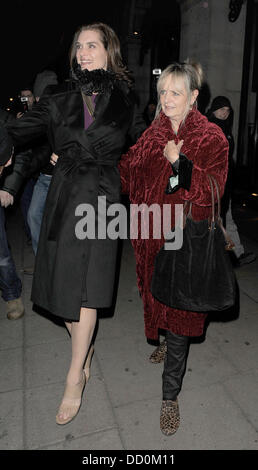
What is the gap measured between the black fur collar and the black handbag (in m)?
0.89

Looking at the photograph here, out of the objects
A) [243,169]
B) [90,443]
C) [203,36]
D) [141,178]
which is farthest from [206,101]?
[90,443]

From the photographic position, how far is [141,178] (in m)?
2.44

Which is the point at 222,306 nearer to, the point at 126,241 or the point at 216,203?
the point at 216,203

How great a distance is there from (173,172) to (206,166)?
184 millimetres

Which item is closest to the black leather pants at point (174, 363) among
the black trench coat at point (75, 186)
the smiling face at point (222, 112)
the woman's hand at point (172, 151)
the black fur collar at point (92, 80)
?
the black trench coat at point (75, 186)

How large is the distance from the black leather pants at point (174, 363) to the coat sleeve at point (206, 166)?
0.91 meters

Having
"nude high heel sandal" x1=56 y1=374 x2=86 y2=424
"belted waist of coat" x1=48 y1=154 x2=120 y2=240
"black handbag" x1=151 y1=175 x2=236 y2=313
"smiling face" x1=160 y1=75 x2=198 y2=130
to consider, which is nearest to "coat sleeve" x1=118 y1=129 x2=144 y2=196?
"belted waist of coat" x1=48 y1=154 x2=120 y2=240

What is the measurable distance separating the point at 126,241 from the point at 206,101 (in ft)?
9.79

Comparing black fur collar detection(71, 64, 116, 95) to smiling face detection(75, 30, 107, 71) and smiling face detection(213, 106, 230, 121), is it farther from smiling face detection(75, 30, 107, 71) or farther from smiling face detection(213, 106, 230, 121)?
smiling face detection(213, 106, 230, 121)

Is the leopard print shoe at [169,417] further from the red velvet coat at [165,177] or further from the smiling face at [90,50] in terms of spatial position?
the smiling face at [90,50]

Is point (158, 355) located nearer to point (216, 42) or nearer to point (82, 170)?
point (82, 170)

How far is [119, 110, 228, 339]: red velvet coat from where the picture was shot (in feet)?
6.91

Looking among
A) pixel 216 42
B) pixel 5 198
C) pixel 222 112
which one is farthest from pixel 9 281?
pixel 216 42

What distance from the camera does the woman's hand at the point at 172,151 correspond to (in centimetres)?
208
